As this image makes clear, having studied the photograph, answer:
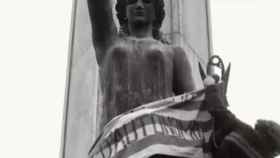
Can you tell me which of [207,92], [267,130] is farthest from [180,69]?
[267,130]

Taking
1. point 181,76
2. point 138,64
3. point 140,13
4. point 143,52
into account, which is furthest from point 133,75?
point 140,13

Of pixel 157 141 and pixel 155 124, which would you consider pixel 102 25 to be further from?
pixel 157 141

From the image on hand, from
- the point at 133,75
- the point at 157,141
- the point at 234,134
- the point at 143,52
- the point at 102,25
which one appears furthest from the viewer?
the point at 102,25

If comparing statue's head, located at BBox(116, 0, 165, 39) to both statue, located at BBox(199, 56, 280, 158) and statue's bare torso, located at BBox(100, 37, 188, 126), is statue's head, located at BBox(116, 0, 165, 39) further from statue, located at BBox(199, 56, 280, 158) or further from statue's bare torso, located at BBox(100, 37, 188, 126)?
statue, located at BBox(199, 56, 280, 158)

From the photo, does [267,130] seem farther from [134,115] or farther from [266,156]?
[134,115]

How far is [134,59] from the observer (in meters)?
5.14

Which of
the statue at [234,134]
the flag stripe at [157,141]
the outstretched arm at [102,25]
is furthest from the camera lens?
the outstretched arm at [102,25]

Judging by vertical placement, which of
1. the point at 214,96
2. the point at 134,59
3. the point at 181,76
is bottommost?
the point at 181,76

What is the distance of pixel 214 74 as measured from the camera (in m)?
4.66

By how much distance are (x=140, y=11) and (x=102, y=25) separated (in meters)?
0.35

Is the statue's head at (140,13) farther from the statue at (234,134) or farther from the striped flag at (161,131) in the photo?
the statue at (234,134)

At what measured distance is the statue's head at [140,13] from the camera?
5.46m

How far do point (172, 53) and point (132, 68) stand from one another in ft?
1.47

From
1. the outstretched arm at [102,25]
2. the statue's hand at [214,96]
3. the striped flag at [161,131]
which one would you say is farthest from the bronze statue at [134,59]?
the statue's hand at [214,96]
